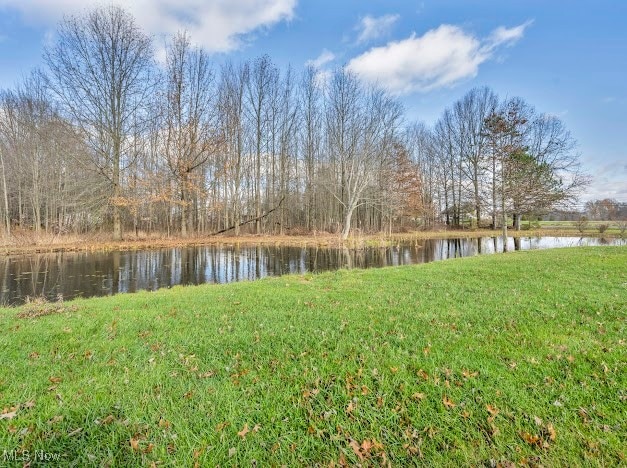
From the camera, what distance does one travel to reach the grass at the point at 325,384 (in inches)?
93.2

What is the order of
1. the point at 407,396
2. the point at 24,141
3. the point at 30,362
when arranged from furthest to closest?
the point at 24,141 < the point at 30,362 < the point at 407,396

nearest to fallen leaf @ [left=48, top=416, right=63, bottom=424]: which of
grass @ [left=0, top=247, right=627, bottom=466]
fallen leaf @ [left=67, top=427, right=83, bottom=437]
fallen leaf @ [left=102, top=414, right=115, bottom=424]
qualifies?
grass @ [left=0, top=247, right=627, bottom=466]

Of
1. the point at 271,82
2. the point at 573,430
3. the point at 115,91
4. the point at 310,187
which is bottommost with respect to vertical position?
the point at 573,430

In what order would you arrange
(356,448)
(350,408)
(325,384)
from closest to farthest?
(356,448), (350,408), (325,384)

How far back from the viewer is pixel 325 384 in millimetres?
3184

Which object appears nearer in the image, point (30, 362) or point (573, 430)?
point (573, 430)

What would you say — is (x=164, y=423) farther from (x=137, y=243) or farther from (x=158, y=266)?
A: (x=137, y=243)

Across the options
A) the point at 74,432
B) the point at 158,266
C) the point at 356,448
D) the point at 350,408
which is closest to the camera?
the point at 356,448

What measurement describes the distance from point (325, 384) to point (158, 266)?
1376 cm

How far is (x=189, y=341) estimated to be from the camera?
4.38 m

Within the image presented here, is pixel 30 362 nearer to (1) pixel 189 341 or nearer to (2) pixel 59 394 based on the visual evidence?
(2) pixel 59 394

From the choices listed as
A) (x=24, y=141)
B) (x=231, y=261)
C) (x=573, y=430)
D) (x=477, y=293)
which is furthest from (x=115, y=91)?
(x=573, y=430)

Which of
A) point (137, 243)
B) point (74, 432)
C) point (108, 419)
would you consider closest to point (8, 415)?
point (74, 432)

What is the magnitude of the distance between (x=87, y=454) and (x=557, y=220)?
59259 mm
